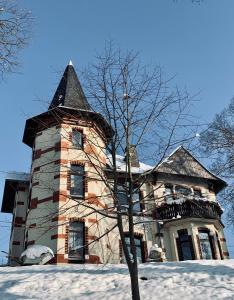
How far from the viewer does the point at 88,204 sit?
21.8 meters

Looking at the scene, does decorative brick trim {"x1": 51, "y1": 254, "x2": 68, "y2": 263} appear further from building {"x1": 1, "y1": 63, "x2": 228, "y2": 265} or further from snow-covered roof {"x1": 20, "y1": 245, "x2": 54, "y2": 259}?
snow-covered roof {"x1": 20, "y1": 245, "x2": 54, "y2": 259}

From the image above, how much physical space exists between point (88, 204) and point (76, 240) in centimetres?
224

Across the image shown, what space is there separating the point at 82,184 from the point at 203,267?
9.42 metres

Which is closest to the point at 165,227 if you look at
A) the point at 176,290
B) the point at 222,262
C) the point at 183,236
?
the point at 183,236

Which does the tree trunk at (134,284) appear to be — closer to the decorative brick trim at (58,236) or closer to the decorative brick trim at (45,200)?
the decorative brick trim at (58,236)

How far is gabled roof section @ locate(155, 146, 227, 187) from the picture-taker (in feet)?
85.7

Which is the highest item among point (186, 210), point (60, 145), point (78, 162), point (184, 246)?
point (60, 145)

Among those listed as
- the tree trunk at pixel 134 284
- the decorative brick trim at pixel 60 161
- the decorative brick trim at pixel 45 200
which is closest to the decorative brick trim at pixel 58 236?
the decorative brick trim at pixel 45 200

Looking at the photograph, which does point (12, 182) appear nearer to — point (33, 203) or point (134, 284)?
point (33, 203)

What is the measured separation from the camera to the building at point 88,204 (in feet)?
67.2

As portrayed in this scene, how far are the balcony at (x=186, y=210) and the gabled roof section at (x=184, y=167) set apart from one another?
2703mm

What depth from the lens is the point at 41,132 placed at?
82.4ft

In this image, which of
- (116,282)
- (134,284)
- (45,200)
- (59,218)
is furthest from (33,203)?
(134,284)

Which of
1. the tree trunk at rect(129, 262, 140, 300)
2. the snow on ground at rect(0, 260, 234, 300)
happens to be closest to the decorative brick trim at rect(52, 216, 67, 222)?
the snow on ground at rect(0, 260, 234, 300)
